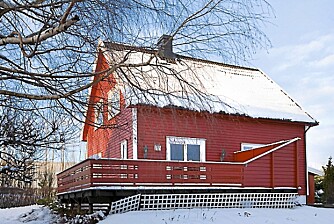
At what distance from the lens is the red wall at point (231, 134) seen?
5828mm

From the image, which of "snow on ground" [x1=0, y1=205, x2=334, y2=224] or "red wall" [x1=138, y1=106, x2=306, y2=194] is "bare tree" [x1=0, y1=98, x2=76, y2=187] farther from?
"snow on ground" [x1=0, y1=205, x2=334, y2=224]

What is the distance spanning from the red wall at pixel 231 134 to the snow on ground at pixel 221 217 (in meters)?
1.48

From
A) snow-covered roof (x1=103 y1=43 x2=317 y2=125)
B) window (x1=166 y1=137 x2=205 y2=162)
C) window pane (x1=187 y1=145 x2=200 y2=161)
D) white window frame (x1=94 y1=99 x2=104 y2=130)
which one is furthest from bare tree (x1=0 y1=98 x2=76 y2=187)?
window pane (x1=187 y1=145 x2=200 y2=161)

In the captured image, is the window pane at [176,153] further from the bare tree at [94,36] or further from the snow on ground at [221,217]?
the bare tree at [94,36]

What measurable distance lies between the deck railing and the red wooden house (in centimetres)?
2

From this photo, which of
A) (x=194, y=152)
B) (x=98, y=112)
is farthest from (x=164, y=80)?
(x=194, y=152)

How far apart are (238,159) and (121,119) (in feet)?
28.2

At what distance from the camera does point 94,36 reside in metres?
4.67

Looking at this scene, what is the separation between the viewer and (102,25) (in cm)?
438

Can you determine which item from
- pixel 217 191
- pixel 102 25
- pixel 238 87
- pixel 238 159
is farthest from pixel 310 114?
pixel 102 25

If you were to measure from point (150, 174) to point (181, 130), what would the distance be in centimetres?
433

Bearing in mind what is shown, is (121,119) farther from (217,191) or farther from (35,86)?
(217,191)

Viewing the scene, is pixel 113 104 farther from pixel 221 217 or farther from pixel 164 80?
pixel 221 217

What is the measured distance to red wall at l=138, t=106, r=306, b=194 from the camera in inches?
229
